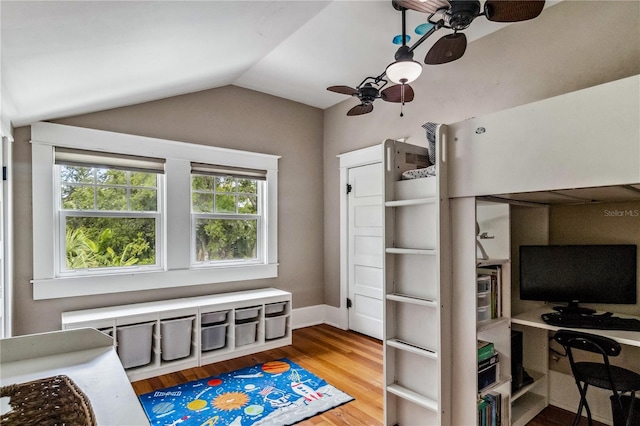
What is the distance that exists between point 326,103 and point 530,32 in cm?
240

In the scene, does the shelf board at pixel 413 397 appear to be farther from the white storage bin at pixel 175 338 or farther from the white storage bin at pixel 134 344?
the white storage bin at pixel 134 344

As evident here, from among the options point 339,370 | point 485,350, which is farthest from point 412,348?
point 339,370

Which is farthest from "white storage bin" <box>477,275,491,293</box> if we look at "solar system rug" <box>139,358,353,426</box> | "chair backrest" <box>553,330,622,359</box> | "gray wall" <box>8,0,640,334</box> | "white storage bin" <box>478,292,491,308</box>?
"gray wall" <box>8,0,640,334</box>

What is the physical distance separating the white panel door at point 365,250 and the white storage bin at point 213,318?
1608mm

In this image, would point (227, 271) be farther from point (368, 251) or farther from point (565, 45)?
point (565, 45)

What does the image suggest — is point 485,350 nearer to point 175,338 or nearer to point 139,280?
point 175,338

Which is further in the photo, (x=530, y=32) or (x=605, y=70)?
(x=530, y=32)

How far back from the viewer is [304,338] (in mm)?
3961

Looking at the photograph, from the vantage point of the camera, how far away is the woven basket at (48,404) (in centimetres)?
94

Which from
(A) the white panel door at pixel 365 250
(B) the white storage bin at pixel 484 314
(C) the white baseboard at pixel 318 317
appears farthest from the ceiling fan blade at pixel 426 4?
(C) the white baseboard at pixel 318 317

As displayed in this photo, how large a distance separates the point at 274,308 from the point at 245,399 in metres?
1.20

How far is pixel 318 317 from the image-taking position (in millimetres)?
4551

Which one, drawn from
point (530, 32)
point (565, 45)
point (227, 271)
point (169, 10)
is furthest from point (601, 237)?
point (227, 271)

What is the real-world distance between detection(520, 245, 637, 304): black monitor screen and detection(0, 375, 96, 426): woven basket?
2.56m
